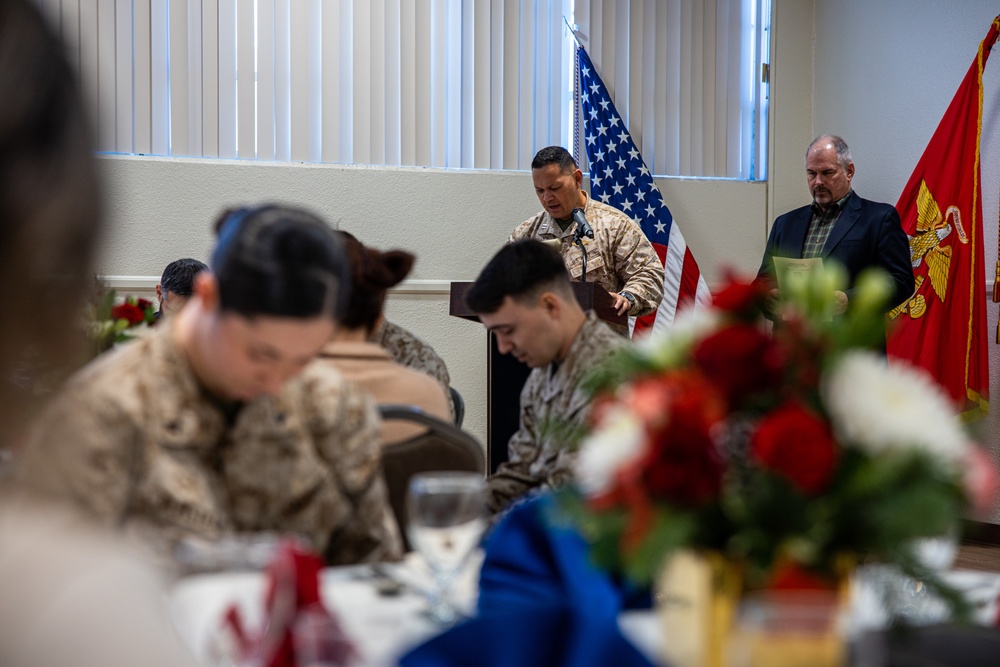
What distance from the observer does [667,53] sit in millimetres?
6738

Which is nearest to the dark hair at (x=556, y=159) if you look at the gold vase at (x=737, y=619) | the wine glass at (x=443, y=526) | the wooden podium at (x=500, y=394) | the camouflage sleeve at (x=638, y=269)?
the camouflage sleeve at (x=638, y=269)

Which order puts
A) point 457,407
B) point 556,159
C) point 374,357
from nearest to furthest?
point 374,357
point 457,407
point 556,159

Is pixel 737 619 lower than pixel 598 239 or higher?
lower

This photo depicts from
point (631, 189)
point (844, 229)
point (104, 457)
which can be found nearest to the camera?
point (104, 457)

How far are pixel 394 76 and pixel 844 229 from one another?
260cm

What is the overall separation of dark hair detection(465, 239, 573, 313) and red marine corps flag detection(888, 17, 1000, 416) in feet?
10.1

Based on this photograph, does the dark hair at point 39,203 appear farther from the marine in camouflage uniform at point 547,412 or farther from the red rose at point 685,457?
the marine in camouflage uniform at point 547,412

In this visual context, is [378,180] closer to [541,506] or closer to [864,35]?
[864,35]

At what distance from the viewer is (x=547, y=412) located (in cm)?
274

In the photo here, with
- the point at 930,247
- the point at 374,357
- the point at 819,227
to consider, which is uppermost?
the point at 819,227

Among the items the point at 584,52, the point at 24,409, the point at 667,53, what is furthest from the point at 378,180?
the point at 24,409

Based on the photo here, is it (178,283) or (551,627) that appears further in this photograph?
(178,283)

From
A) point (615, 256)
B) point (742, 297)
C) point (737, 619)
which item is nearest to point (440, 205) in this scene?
point (615, 256)

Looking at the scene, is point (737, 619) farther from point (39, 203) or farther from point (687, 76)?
point (687, 76)
